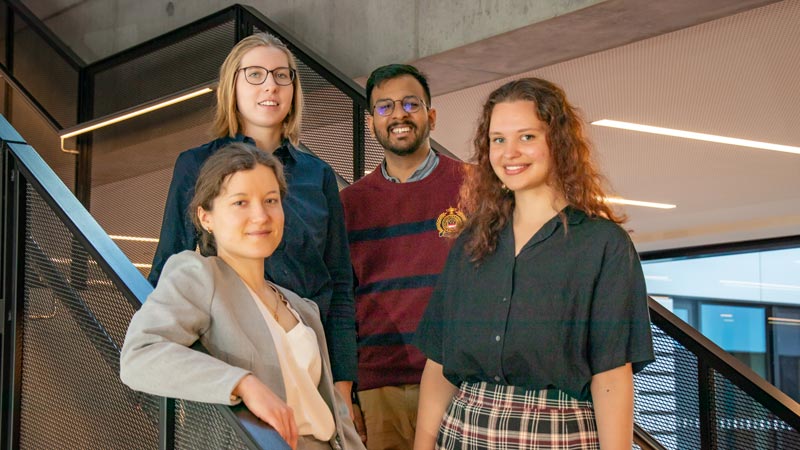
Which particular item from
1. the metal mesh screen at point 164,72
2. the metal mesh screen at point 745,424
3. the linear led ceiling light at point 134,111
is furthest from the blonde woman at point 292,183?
the metal mesh screen at point 164,72

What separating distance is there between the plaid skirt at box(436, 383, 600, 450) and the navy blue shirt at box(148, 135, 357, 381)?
1.32 feet

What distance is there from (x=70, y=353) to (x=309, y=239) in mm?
704

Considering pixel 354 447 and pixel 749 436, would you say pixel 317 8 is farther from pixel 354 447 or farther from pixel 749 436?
pixel 354 447

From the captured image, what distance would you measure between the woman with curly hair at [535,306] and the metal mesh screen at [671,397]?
118 centimetres

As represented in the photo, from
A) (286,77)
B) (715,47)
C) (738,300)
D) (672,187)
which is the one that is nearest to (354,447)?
(286,77)

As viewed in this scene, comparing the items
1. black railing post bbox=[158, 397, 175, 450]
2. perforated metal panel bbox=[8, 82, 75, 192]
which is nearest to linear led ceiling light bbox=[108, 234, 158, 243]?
perforated metal panel bbox=[8, 82, 75, 192]

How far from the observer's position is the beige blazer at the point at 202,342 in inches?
67.3

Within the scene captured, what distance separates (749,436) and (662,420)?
295 millimetres

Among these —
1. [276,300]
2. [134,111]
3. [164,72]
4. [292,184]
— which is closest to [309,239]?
[292,184]

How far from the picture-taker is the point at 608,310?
1980 mm

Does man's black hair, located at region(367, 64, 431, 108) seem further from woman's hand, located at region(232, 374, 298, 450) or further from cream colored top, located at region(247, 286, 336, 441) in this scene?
woman's hand, located at region(232, 374, 298, 450)

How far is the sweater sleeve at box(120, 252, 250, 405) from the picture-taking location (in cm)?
171

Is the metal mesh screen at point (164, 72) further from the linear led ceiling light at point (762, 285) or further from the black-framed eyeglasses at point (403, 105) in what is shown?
the linear led ceiling light at point (762, 285)

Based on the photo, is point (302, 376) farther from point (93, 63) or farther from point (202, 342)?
point (93, 63)
